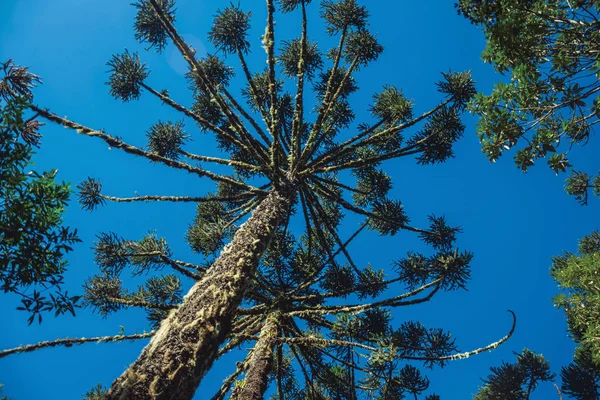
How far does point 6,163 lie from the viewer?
3.26 meters

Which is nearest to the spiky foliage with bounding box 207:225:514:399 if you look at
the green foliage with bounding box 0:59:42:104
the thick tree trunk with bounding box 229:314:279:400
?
the thick tree trunk with bounding box 229:314:279:400

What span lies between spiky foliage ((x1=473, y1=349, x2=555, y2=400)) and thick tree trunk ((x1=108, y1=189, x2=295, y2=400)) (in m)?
9.63

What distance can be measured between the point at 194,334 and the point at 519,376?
10.8 meters

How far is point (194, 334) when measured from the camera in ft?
10.6

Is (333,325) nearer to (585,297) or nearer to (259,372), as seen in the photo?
(259,372)

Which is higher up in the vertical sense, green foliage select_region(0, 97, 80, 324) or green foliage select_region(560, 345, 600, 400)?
green foliage select_region(560, 345, 600, 400)

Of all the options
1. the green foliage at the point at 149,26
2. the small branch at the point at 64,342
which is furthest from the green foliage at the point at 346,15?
the small branch at the point at 64,342

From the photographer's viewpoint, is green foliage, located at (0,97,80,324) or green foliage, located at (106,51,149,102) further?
green foliage, located at (106,51,149,102)

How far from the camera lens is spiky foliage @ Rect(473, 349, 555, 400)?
33.1ft

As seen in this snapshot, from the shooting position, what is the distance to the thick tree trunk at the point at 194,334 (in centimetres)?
283

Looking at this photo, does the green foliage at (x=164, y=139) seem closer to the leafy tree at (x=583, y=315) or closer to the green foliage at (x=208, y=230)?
the green foliage at (x=208, y=230)

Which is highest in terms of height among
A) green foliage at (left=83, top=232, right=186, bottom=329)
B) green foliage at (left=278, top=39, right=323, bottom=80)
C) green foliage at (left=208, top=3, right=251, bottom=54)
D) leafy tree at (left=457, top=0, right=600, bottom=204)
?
green foliage at (left=278, top=39, right=323, bottom=80)

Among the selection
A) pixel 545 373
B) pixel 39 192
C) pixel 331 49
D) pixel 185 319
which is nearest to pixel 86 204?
pixel 39 192

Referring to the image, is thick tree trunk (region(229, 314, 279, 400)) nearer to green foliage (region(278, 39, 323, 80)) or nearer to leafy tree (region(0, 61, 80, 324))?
leafy tree (region(0, 61, 80, 324))
